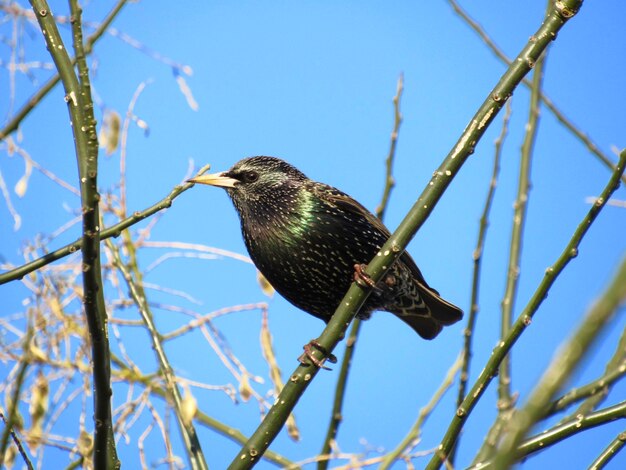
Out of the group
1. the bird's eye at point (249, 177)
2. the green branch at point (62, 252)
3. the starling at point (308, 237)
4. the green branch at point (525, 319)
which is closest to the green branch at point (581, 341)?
the green branch at point (525, 319)

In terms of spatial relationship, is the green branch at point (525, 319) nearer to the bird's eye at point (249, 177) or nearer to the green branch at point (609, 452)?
the green branch at point (609, 452)

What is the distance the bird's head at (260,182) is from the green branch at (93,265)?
1.97 m

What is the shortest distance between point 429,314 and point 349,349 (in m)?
1.27

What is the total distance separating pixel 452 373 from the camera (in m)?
3.13

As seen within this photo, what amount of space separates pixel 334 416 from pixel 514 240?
95 cm

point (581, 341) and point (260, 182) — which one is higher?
point (260, 182)

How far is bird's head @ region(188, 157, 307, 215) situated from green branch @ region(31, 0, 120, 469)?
6.46 feet

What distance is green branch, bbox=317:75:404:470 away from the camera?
312 cm

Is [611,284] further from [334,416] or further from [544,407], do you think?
[334,416]

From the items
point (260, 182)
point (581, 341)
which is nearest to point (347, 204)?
point (260, 182)

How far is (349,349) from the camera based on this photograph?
130 inches

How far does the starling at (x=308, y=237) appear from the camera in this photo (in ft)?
12.6

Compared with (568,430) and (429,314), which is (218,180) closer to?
(429,314)

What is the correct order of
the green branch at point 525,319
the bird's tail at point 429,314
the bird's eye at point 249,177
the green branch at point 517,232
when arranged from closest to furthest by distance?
1. the green branch at point 525,319
2. the green branch at point 517,232
3. the bird's eye at point 249,177
4. the bird's tail at point 429,314
